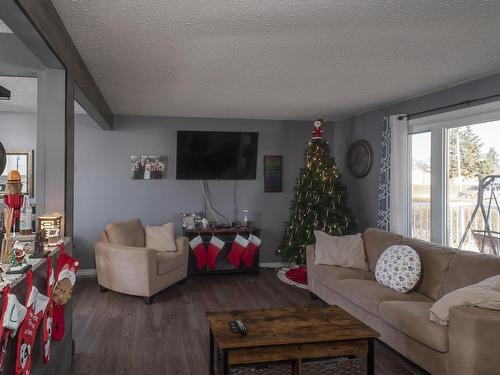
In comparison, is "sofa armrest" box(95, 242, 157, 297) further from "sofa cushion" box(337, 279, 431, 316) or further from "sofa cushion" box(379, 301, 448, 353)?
"sofa cushion" box(379, 301, 448, 353)

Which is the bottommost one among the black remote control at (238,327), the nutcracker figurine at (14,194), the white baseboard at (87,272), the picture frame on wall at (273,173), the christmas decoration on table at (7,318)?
the white baseboard at (87,272)

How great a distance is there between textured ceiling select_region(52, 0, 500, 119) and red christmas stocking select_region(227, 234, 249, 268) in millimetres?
2184

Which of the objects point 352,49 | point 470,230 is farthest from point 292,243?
point 352,49

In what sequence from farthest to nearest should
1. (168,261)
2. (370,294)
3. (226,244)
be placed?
(226,244)
(168,261)
(370,294)

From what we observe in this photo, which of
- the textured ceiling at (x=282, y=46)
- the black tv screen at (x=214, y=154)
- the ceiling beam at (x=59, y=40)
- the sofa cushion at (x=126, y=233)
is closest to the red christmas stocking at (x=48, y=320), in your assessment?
the ceiling beam at (x=59, y=40)

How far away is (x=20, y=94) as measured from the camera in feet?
15.4

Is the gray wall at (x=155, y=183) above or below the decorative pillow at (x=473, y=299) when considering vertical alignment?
above

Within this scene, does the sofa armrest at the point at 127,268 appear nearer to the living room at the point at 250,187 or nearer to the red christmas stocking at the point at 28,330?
the living room at the point at 250,187

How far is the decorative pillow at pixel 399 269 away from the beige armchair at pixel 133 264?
8.00 feet

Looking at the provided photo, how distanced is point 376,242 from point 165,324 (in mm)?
2392

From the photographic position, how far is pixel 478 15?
2.42m

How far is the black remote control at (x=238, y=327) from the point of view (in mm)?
2475

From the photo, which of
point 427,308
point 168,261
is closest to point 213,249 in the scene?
point 168,261

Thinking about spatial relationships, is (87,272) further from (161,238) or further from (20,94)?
(20,94)
